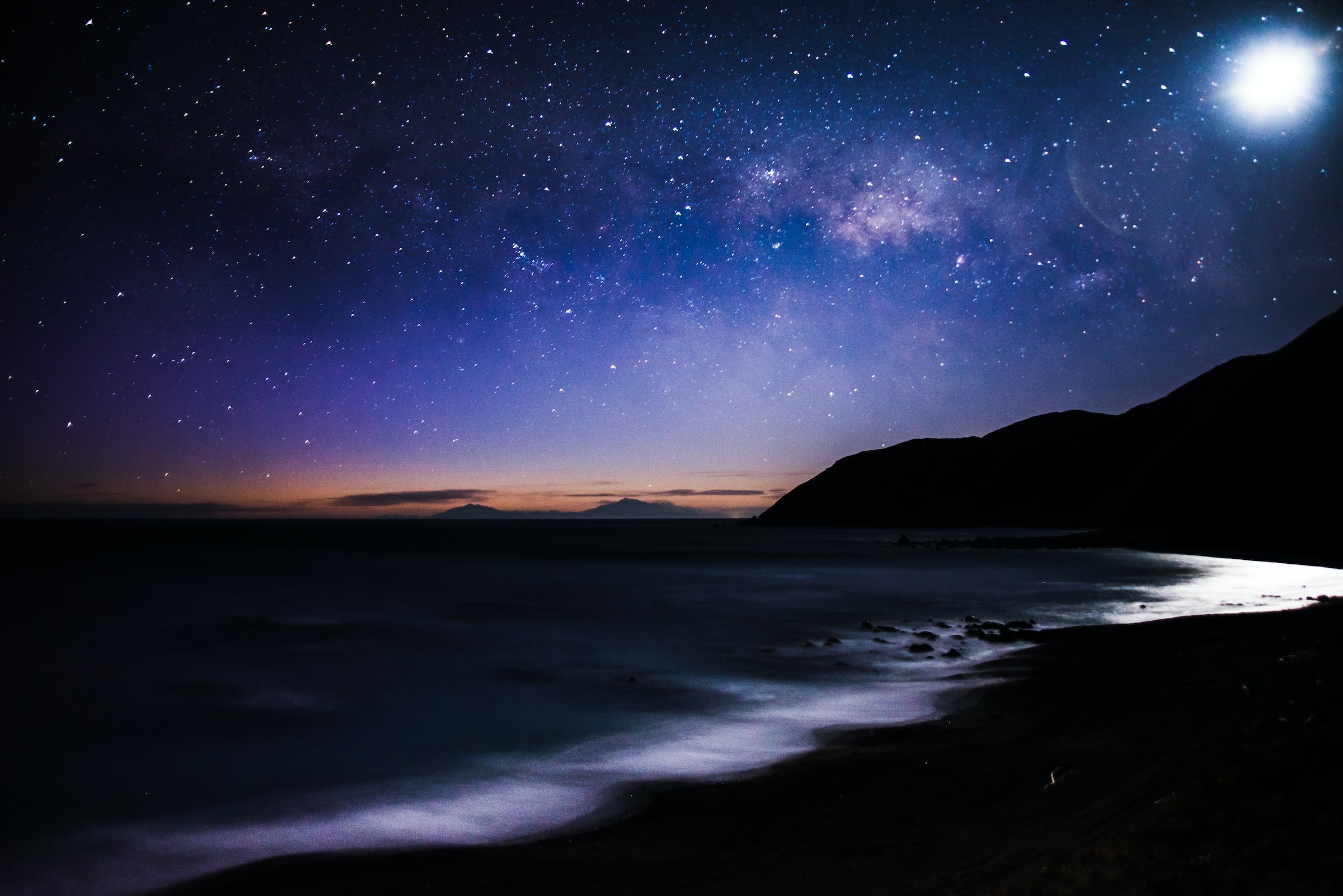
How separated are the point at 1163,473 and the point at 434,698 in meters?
111

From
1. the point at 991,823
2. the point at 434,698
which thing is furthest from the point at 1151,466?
the point at 991,823

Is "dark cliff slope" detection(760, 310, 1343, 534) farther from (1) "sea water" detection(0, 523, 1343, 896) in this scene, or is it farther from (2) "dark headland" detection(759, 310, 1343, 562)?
(1) "sea water" detection(0, 523, 1343, 896)

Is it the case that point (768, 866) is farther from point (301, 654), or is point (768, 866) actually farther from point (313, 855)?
point (301, 654)

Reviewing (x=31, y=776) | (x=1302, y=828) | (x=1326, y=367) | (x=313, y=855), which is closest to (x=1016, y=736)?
(x=1302, y=828)

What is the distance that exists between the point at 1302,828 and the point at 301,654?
2093 centimetres

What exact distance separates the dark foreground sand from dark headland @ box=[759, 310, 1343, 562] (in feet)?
153

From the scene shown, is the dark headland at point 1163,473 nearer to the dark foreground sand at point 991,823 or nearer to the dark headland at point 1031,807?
the dark headland at point 1031,807

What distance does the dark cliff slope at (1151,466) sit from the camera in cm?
7288

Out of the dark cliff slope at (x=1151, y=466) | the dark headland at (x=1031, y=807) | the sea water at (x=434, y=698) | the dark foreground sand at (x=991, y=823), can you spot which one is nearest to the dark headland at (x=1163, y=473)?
the dark cliff slope at (x=1151, y=466)

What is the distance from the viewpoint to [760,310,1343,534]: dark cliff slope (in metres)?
72.9

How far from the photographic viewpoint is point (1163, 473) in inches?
3915

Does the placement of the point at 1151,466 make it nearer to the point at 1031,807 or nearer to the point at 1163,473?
the point at 1163,473

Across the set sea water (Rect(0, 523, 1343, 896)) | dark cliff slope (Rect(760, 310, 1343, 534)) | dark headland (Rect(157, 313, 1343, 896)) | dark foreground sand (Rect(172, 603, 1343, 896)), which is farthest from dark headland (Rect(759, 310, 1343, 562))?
dark foreground sand (Rect(172, 603, 1343, 896))

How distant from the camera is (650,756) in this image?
9719 millimetres
